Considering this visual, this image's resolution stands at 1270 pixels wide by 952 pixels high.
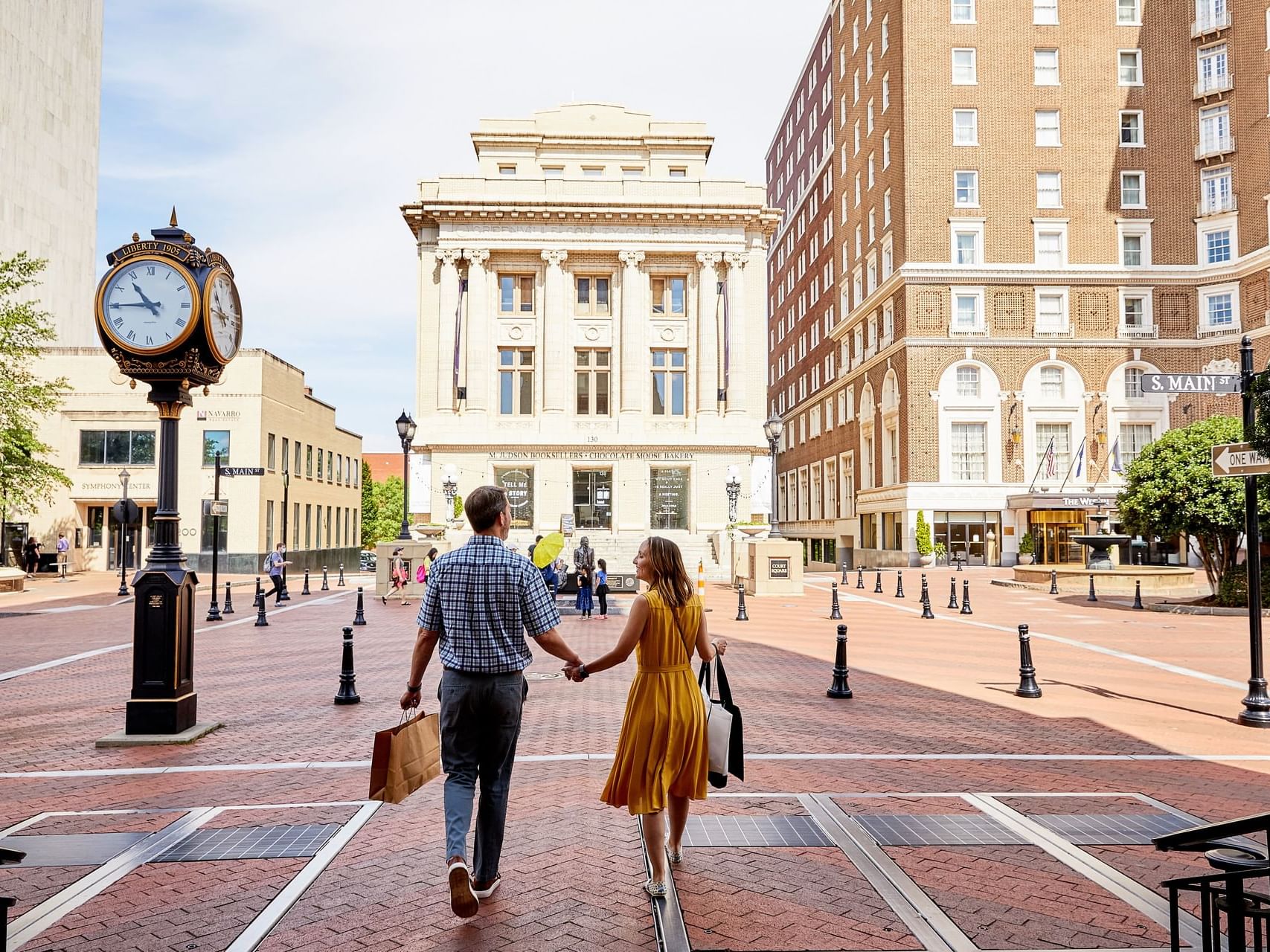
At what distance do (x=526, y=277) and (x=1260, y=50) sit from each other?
41734 mm

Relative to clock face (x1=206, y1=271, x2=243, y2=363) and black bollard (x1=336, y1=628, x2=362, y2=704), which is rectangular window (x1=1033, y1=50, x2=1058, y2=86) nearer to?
clock face (x1=206, y1=271, x2=243, y2=363)

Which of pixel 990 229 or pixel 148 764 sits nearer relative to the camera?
pixel 148 764

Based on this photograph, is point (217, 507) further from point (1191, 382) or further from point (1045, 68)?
point (1045, 68)

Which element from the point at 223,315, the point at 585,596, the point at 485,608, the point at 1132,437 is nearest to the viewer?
the point at 485,608

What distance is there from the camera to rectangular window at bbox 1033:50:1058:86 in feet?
172

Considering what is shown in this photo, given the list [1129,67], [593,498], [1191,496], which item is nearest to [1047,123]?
[1129,67]

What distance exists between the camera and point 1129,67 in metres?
52.7

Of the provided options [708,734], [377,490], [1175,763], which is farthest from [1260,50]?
[377,490]

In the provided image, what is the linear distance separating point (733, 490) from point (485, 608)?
3419cm

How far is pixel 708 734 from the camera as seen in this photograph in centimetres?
509

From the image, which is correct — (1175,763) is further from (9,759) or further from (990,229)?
(990,229)

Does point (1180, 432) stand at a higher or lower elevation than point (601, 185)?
lower

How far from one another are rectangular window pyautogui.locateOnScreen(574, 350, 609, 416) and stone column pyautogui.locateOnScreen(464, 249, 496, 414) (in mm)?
4725

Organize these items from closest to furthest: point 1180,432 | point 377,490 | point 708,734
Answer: point 708,734 < point 1180,432 < point 377,490
